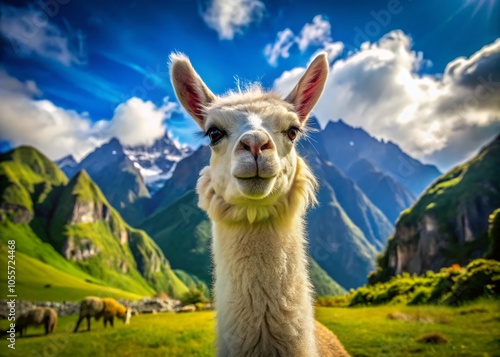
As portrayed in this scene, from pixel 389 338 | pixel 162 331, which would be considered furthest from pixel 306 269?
pixel 162 331

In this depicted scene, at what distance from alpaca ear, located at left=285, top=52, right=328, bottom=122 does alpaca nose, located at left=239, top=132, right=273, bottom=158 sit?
4.38 feet

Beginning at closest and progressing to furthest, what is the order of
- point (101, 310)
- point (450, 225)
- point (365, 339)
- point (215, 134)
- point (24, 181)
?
point (215, 134) < point (365, 339) < point (101, 310) < point (450, 225) < point (24, 181)

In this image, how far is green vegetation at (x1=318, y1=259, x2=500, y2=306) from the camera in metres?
12.7

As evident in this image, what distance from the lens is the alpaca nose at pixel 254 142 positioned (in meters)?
3.04

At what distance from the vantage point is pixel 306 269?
3.74 meters

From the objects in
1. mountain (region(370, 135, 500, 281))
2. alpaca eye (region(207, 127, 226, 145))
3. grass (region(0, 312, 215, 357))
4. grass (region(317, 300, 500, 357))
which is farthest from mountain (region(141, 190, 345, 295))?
alpaca eye (region(207, 127, 226, 145))

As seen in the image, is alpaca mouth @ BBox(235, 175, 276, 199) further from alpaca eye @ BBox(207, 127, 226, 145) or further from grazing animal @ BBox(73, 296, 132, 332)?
grazing animal @ BBox(73, 296, 132, 332)

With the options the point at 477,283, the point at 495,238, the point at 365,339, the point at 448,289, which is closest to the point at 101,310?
the point at 365,339

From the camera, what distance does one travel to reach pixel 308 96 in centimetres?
425

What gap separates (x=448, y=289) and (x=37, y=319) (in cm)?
1821

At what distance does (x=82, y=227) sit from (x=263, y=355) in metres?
170

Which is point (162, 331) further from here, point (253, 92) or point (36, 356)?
point (253, 92)

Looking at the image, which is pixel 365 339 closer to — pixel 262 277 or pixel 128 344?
pixel 128 344

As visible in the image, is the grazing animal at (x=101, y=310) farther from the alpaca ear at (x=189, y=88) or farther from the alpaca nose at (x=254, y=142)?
the alpaca nose at (x=254, y=142)
